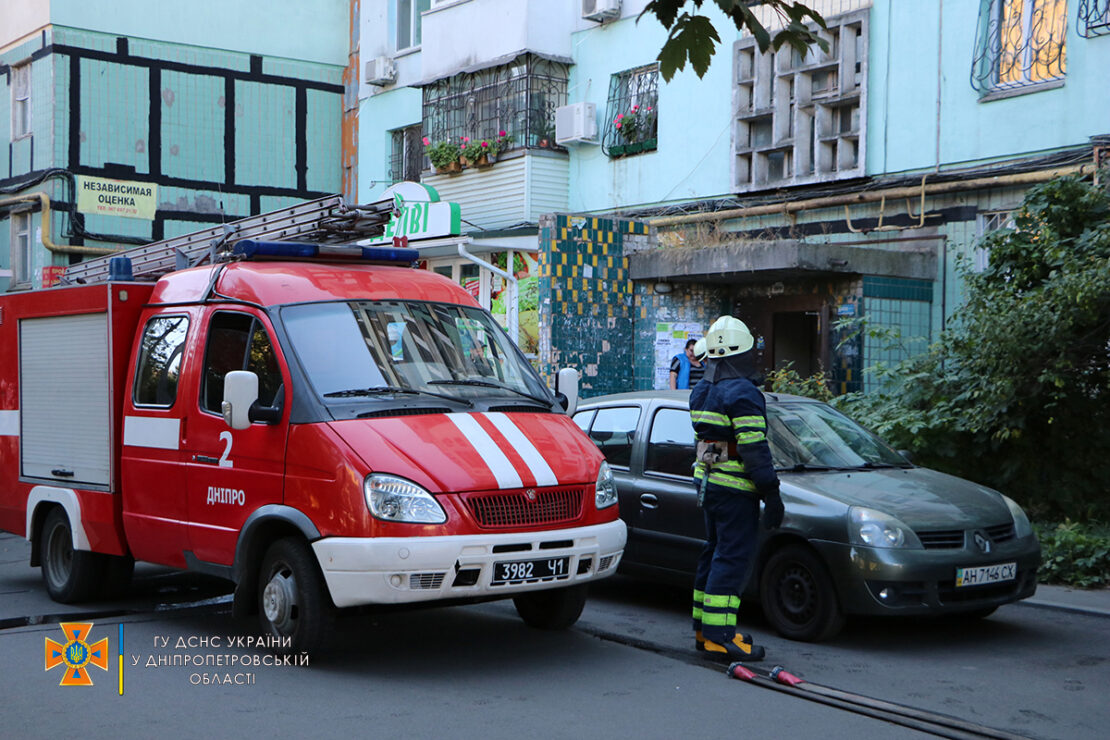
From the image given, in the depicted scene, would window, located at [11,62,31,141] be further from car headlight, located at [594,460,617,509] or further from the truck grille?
the truck grille

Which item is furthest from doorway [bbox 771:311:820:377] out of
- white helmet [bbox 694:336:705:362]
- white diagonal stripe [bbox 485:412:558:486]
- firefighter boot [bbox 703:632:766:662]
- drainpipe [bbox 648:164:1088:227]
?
white diagonal stripe [bbox 485:412:558:486]

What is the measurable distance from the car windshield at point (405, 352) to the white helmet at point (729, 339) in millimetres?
1156

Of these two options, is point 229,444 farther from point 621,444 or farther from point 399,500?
point 621,444

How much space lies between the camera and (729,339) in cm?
691

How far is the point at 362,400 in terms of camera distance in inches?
266

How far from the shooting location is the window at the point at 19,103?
2745 centimetres

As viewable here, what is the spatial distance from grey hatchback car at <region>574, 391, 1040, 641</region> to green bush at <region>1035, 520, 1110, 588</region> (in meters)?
1.97

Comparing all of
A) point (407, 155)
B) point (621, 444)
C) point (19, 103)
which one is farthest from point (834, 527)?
point (19, 103)

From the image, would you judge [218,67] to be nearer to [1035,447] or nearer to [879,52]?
[879,52]

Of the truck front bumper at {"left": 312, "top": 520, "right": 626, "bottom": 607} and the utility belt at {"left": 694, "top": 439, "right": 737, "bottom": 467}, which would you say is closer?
the truck front bumper at {"left": 312, "top": 520, "right": 626, "bottom": 607}

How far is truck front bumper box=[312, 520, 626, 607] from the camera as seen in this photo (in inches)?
242

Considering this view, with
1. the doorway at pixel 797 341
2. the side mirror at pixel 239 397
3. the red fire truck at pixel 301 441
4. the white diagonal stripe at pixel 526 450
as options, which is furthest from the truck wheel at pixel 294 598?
the doorway at pixel 797 341

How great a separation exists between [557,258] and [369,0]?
11.2m

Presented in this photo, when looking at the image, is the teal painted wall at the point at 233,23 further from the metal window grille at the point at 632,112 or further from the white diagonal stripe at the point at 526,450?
the white diagonal stripe at the point at 526,450
